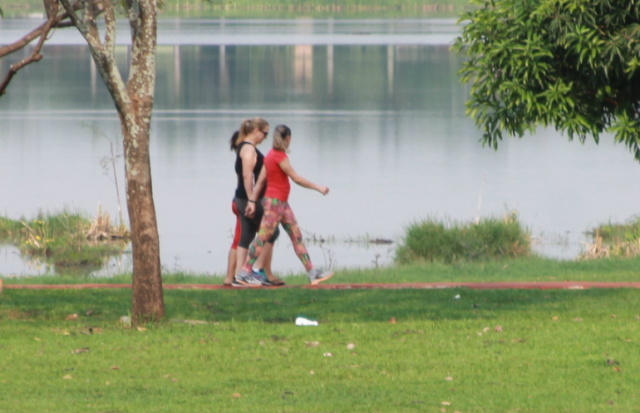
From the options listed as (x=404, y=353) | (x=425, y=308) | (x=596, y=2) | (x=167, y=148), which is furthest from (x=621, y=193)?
(x=404, y=353)

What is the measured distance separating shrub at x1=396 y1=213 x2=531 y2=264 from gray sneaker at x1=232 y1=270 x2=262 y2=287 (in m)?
6.14

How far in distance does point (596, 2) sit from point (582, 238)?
11.1m

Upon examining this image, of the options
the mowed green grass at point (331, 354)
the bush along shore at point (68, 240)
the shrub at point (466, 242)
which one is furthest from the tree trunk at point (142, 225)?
the bush along shore at point (68, 240)

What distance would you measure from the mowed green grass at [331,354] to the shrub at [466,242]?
6.67m

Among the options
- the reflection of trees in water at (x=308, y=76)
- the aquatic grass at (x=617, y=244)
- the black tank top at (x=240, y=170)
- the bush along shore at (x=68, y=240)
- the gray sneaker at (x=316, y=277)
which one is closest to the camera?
the black tank top at (x=240, y=170)

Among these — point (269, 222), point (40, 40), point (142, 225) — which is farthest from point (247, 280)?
point (40, 40)

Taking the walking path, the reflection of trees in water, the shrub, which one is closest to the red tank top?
the walking path

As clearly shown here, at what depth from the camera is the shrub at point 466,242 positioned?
1802cm

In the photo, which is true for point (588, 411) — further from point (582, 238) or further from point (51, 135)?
point (51, 135)

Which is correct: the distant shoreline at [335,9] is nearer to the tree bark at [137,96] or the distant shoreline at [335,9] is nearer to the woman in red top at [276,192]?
the woman in red top at [276,192]

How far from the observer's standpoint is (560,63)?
12.9 metres

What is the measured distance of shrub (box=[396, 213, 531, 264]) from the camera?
1802 centimetres

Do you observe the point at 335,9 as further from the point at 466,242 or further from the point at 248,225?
the point at 248,225

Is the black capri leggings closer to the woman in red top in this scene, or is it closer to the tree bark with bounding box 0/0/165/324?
the woman in red top
